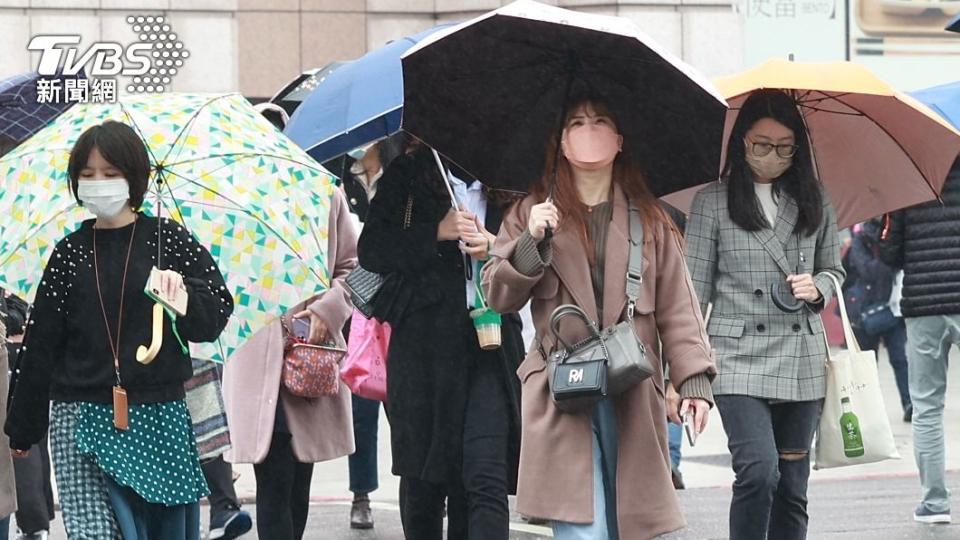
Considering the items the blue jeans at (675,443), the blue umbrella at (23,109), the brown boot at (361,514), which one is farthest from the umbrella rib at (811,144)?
the blue umbrella at (23,109)

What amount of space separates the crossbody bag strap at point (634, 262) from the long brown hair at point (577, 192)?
23mm

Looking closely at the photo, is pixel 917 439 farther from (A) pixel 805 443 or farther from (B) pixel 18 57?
(B) pixel 18 57

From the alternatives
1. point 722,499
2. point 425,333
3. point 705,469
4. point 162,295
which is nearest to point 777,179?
point 425,333

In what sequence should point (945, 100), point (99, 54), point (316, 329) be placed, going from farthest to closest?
point (99, 54)
point (945, 100)
point (316, 329)

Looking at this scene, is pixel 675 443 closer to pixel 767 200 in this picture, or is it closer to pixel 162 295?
pixel 767 200

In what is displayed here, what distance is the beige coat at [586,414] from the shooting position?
Answer: 5.44 meters

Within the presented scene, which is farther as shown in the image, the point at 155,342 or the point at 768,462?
the point at 768,462

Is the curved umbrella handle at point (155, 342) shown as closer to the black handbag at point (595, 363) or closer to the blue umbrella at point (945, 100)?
the black handbag at point (595, 363)

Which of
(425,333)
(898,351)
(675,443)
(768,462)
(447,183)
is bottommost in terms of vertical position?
(675,443)

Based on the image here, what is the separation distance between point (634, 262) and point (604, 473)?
635 millimetres

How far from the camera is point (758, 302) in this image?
6910 mm

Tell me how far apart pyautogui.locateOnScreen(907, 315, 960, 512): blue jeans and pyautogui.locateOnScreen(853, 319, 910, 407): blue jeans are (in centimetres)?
512

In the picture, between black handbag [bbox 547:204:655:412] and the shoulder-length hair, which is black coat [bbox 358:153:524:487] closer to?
the shoulder-length hair

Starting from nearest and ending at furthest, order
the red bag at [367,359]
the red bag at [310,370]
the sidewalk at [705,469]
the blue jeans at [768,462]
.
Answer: the blue jeans at [768,462]
the red bag at [367,359]
the red bag at [310,370]
the sidewalk at [705,469]
